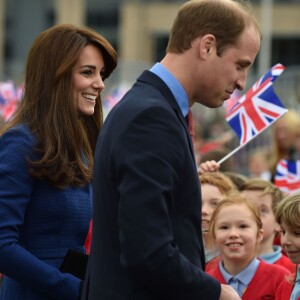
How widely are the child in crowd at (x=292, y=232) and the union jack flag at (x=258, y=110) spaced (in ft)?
5.64

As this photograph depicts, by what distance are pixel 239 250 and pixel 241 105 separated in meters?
1.70

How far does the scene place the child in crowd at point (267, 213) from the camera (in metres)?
6.04

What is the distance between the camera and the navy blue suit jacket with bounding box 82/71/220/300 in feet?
9.71

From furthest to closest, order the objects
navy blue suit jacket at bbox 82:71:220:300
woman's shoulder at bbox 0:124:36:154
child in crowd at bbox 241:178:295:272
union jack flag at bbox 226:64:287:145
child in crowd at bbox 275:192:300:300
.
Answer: union jack flag at bbox 226:64:287:145
child in crowd at bbox 241:178:295:272
child in crowd at bbox 275:192:300:300
woman's shoulder at bbox 0:124:36:154
navy blue suit jacket at bbox 82:71:220:300

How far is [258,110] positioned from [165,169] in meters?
3.79

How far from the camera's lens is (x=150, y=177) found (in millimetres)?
2959

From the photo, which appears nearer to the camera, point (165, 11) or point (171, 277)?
point (171, 277)

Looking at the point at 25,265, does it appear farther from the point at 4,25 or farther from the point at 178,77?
the point at 4,25

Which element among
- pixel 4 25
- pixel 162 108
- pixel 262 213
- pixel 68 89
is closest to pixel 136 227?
pixel 162 108

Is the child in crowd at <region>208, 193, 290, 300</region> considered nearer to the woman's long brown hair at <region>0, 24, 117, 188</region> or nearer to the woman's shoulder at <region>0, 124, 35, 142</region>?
the woman's long brown hair at <region>0, 24, 117, 188</region>

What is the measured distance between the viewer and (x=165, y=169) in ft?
9.80

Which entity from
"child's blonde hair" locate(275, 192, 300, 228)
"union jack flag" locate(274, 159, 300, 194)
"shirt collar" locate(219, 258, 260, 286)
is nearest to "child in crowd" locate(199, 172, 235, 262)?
"shirt collar" locate(219, 258, 260, 286)

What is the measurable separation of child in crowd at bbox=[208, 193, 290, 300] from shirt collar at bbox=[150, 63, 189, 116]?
1956 mm

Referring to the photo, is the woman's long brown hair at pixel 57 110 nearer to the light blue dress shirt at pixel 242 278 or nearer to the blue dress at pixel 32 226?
the blue dress at pixel 32 226
